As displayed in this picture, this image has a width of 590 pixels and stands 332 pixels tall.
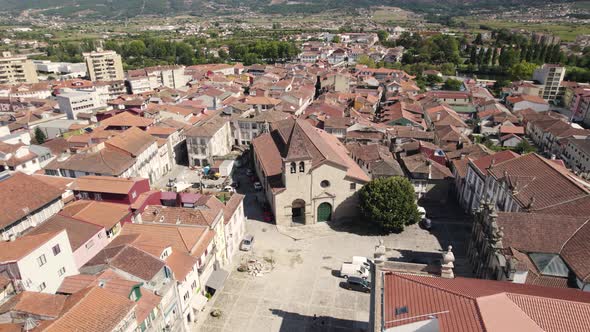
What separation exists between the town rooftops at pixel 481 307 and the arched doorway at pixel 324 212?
1002 inches

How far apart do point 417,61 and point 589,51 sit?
228 feet

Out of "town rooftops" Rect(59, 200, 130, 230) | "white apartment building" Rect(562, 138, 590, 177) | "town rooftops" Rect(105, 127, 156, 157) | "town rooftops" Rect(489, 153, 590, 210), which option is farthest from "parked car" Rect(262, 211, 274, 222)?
"white apartment building" Rect(562, 138, 590, 177)

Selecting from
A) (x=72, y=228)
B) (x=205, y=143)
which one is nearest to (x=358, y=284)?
(x=72, y=228)

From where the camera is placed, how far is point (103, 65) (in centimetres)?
13838

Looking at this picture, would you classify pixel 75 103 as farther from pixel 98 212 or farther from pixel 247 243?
pixel 247 243

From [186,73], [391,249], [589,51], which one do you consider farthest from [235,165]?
[589,51]

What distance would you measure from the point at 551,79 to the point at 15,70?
178m

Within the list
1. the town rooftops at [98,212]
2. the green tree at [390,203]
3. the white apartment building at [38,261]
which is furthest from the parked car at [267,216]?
the white apartment building at [38,261]

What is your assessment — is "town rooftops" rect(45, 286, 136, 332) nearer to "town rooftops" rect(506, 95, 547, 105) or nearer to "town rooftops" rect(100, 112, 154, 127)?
"town rooftops" rect(100, 112, 154, 127)

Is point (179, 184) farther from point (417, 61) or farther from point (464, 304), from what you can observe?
point (417, 61)

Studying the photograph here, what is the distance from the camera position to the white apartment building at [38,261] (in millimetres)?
25859

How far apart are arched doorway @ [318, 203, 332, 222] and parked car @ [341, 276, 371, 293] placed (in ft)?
40.7

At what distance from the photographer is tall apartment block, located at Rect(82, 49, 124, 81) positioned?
136 meters

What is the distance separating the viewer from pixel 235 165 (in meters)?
64.6
